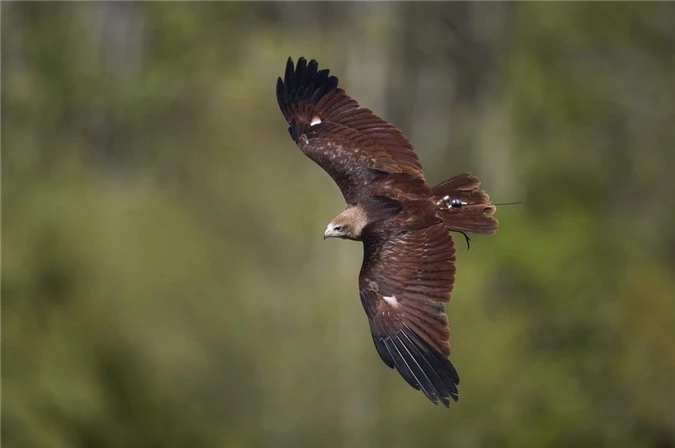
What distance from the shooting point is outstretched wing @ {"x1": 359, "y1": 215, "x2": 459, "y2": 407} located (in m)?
8.00

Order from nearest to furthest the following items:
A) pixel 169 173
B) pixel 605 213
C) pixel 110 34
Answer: pixel 169 173 < pixel 605 213 < pixel 110 34

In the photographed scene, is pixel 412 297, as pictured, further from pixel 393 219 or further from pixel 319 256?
pixel 319 256

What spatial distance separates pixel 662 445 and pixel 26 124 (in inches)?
553

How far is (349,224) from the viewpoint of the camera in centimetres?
863

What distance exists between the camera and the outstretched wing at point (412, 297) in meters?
8.00

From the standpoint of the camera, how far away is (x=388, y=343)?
8148 mm

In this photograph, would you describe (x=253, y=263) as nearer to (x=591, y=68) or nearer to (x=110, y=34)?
(x=591, y=68)

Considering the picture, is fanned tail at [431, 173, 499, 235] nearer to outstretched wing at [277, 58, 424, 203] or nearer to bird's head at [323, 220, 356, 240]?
outstretched wing at [277, 58, 424, 203]

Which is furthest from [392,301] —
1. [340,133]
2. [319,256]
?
[319,256]

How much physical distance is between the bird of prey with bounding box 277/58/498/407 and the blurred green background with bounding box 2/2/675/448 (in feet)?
34.1

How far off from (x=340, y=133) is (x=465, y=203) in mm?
955

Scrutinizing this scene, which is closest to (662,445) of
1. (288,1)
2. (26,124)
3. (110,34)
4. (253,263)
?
(253,263)

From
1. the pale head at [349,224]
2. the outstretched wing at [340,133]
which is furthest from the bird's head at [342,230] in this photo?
the outstretched wing at [340,133]

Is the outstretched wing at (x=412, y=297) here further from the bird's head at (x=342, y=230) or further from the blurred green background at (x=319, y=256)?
the blurred green background at (x=319, y=256)
